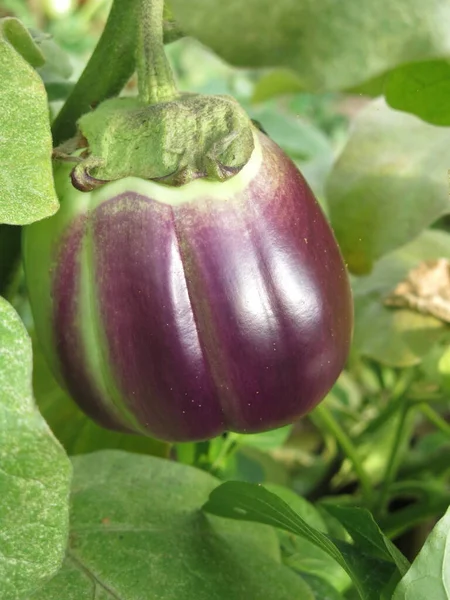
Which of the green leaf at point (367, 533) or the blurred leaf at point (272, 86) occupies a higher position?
the blurred leaf at point (272, 86)

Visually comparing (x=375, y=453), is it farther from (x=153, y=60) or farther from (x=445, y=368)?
(x=153, y=60)

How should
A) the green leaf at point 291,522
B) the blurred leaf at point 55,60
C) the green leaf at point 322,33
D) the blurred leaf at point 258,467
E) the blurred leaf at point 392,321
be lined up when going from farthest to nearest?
the blurred leaf at point 258,467
the blurred leaf at point 392,321
the blurred leaf at point 55,60
the green leaf at point 291,522
the green leaf at point 322,33

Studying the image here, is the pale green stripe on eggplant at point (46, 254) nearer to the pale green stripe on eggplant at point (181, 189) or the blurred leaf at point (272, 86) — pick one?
the pale green stripe on eggplant at point (181, 189)

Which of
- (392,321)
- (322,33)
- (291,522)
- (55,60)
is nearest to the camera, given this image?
(322,33)

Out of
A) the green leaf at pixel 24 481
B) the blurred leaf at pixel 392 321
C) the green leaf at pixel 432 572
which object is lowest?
the blurred leaf at pixel 392 321

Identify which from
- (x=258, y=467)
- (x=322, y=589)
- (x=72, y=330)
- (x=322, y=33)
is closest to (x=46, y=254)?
(x=72, y=330)

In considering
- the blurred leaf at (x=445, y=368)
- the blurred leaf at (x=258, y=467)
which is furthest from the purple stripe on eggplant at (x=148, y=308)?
the blurred leaf at (x=258, y=467)

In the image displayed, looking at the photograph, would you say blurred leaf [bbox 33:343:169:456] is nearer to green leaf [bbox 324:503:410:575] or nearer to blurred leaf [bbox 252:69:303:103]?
green leaf [bbox 324:503:410:575]

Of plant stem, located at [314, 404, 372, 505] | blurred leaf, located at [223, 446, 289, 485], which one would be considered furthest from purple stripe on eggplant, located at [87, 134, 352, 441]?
blurred leaf, located at [223, 446, 289, 485]

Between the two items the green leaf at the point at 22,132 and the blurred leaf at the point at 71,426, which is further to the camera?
the blurred leaf at the point at 71,426
